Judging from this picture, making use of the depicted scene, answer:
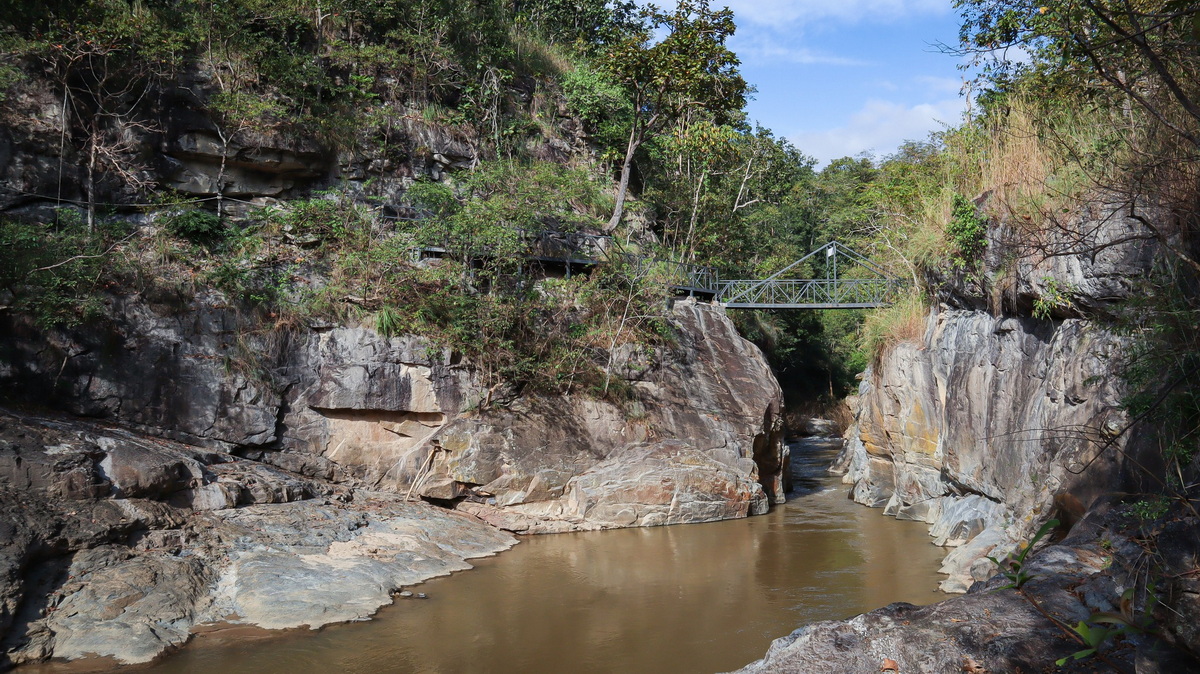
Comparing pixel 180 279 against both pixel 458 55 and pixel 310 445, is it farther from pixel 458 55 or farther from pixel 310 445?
pixel 458 55

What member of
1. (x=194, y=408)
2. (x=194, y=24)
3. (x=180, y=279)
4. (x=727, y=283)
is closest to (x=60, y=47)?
(x=194, y=24)

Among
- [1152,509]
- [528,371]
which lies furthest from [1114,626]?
[528,371]

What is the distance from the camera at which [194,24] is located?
14.9m

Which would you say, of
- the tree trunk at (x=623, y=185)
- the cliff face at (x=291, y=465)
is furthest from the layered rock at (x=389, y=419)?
the tree trunk at (x=623, y=185)

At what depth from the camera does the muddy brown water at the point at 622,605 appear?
7211 millimetres

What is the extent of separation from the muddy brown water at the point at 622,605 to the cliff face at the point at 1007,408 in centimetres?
94

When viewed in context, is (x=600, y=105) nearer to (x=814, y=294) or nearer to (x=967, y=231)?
(x=814, y=294)

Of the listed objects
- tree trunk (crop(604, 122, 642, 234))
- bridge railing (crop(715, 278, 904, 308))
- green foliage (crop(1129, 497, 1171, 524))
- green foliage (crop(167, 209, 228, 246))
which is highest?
tree trunk (crop(604, 122, 642, 234))

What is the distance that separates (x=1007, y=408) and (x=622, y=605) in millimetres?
5734

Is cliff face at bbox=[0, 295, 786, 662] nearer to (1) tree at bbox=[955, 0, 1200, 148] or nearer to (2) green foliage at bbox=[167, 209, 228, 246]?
(2) green foliage at bbox=[167, 209, 228, 246]

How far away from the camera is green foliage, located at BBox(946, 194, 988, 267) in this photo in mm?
10586

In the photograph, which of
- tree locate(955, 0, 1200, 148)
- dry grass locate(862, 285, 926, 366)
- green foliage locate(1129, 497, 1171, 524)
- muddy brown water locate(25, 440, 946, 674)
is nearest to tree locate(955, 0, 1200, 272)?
tree locate(955, 0, 1200, 148)

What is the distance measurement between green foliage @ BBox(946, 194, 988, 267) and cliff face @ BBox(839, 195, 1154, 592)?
0.39 meters

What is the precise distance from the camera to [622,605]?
897 centimetres
